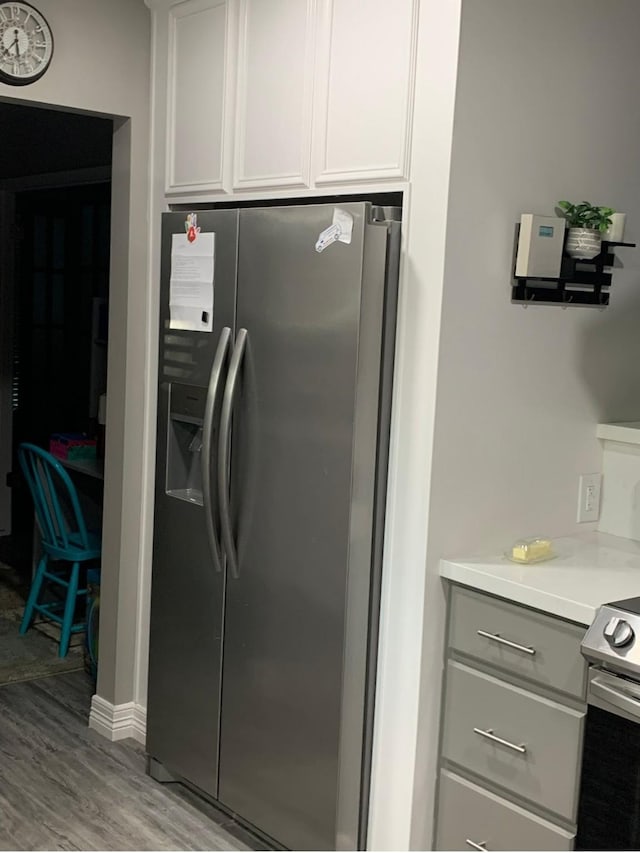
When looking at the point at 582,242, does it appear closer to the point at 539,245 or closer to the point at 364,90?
the point at 539,245

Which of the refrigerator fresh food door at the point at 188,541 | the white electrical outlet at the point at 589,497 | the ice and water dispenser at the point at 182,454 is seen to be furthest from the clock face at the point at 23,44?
the white electrical outlet at the point at 589,497

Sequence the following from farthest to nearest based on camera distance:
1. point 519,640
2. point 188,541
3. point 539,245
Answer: point 188,541 < point 539,245 < point 519,640

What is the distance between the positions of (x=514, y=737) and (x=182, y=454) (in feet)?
4.29

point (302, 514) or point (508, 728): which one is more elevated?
point (302, 514)

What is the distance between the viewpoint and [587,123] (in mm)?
2592

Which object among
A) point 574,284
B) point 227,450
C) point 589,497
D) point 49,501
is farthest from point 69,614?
point 574,284

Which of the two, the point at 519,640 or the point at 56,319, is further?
the point at 56,319

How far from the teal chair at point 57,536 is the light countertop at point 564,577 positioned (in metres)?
2.25

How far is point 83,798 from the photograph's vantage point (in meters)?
3.03

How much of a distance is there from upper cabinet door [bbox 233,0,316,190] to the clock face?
635mm

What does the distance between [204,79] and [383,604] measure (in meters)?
1.67

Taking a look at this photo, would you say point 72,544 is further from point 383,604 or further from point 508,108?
point 508,108

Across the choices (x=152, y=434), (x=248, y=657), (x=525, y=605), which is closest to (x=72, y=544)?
(x=152, y=434)

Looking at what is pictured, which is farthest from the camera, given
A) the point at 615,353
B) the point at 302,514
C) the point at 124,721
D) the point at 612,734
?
the point at 124,721
